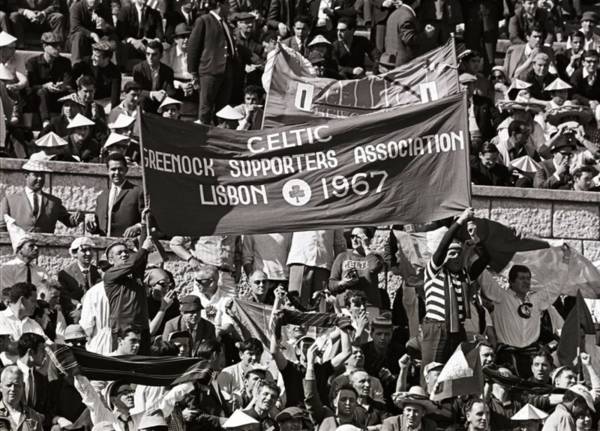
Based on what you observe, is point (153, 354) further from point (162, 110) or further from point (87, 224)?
point (162, 110)

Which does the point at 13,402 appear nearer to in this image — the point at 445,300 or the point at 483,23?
the point at 445,300

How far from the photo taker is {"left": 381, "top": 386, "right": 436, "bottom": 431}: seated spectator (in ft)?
87.1

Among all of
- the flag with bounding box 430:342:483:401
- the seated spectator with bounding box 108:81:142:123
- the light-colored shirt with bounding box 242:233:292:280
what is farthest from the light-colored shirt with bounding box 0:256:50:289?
the flag with bounding box 430:342:483:401

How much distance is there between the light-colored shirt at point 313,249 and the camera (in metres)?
30.3

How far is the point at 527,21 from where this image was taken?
124 feet

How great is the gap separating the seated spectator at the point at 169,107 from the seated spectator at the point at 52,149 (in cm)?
119

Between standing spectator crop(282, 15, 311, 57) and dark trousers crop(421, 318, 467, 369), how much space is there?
7.34 m

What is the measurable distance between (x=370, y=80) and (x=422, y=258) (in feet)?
8.21

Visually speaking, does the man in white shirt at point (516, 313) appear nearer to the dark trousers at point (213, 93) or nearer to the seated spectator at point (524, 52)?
the dark trousers at point (213, 93)

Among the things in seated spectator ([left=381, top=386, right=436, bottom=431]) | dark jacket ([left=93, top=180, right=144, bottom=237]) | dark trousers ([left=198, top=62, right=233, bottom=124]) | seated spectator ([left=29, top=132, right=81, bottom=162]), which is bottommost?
seated spectator ([left=381, top=386, right=436, bottom=431])

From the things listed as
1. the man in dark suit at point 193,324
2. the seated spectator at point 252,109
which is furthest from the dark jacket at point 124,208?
the man in dark suit at point 193,324

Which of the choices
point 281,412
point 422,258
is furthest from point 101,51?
point 281,412

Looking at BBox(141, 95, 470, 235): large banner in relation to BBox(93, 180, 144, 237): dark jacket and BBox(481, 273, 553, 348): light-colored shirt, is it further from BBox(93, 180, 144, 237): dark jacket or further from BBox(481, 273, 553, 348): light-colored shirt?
BBox(93, 180, 144, 237): dark jacket

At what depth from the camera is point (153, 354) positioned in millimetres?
27672
